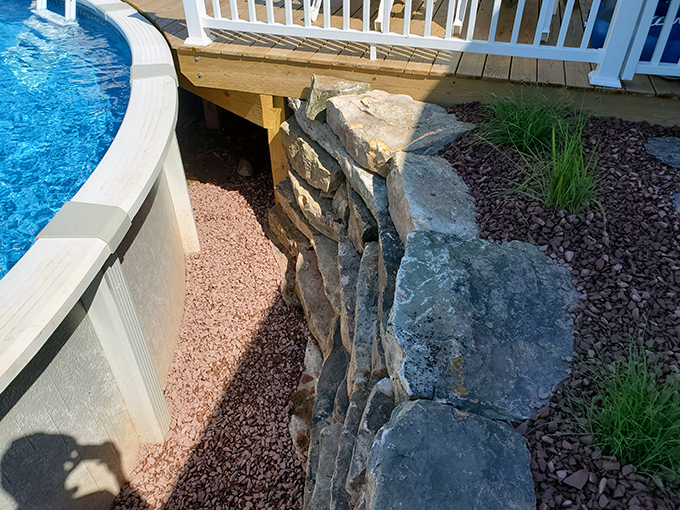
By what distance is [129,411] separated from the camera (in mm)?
2705

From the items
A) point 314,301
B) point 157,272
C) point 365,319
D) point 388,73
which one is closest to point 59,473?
point 157,272

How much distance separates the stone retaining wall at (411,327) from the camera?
147 cm

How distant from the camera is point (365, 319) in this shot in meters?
2.52

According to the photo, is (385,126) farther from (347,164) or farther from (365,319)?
(365,319)

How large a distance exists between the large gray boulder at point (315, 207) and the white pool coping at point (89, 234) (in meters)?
0.98

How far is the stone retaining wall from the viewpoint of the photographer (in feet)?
4.83

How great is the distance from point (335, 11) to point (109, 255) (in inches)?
134

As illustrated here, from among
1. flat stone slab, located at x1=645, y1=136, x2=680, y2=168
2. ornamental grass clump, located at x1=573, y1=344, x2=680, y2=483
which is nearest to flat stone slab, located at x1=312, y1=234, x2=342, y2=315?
ornamental grass clump, located at x1=573, y1=344, x2=680, y2=483

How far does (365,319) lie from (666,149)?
1846 mm

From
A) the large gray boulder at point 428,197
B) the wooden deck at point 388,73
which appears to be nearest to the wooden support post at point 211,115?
the wooden deck at point 388,73

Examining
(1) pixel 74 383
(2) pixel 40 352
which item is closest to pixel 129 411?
(1) pixel 74 383

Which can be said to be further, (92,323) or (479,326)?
(92,323)

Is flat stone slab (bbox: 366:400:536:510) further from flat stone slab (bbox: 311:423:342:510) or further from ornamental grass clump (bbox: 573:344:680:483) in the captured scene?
flat stone slab (bbox: 311:423:342:510)

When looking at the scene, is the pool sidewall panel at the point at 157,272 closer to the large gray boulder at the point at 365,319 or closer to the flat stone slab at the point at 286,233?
the flat stone slab at the point at 286,233
